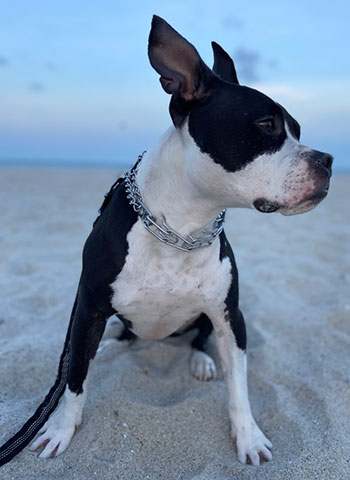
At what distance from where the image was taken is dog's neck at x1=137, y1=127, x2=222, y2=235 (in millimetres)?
1721

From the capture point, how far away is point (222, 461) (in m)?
1.94

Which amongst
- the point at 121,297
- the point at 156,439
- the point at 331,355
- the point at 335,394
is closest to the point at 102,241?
the point at 121,297

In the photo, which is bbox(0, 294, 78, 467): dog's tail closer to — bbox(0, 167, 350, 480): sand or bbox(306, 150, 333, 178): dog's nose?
bbox(0, 167, 350, 480): sand

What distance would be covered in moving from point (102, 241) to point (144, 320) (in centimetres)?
41

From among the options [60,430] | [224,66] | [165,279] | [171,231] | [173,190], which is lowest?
[60,430]

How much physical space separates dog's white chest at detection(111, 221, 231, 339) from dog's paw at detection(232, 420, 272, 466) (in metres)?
0.55

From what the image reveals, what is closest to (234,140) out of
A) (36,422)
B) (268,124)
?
(268,124)

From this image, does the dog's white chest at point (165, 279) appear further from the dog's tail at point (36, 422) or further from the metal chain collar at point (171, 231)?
the dog's tail at point (36, 422)

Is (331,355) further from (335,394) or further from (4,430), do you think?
(4,430)

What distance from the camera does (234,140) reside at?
1.57 metres

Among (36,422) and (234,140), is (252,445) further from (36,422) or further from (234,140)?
(234,140)

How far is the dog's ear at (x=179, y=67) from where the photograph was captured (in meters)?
1.64

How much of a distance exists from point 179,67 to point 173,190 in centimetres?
43

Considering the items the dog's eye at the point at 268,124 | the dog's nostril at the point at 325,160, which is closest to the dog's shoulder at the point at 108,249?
the dog's eye at the point at 268,124
